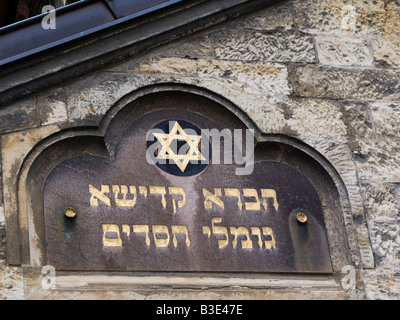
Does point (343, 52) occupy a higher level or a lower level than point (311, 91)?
higher

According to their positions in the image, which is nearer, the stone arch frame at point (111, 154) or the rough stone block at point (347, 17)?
the stone arch frame at point (111, 154)

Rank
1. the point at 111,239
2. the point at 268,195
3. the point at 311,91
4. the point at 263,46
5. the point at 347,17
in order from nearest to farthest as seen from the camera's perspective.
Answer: the point at 111,239
the point at 268,195
the point at 311,91
the point at 263,46
the point at 347,17

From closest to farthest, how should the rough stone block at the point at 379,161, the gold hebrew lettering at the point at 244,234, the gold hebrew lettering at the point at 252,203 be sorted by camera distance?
1. the gold hebrew lettering at the point at 244,234
2. the gold hebrew lettering at the point at 252,203
3. the rough stone block at the point at 379,161

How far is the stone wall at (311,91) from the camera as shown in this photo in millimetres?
6152

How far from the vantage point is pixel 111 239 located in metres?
5.96

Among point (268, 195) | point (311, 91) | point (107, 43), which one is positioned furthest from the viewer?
point (311, 91)

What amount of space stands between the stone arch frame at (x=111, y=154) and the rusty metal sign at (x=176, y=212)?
0.04 meters

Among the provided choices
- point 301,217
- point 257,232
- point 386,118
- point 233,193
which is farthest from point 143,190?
point 386,118

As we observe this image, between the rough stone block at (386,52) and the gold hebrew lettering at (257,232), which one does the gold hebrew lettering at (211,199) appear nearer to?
the gold hebrew lettering at (257,232)

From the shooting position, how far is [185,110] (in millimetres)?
6473

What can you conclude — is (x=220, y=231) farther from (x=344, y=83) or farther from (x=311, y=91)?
(x=344, y=83)

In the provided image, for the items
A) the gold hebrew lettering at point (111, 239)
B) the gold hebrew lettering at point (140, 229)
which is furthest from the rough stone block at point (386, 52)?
the gold hebrew lettering at point (111, 239)

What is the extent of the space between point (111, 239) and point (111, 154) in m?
0.49
